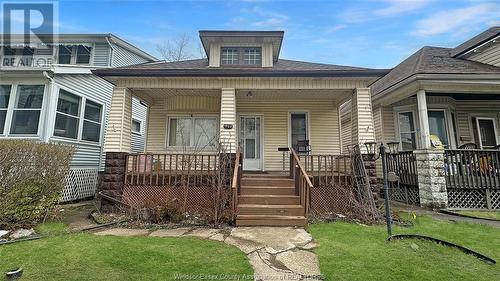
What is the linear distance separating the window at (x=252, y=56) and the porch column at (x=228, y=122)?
2.68 metres

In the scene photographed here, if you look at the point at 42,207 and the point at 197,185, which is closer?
the point at 42,207

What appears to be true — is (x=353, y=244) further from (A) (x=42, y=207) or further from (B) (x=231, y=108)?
(A) (x=42, y=207)

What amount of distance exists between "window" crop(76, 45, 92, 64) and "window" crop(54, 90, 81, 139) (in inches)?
110

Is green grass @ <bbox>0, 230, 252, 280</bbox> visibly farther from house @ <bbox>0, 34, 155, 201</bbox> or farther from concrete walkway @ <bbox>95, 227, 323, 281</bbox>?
house @ <bbox>0, 34, 155, 201</bbox>

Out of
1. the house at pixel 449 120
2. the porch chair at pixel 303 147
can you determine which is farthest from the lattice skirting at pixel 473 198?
the porch chair at pixel 303 147

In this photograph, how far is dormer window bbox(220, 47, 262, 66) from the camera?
30.3ft

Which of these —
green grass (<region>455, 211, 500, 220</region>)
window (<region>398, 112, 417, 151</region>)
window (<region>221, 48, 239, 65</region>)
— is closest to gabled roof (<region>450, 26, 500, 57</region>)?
window (<region>398, 112, 417, 151</region>)

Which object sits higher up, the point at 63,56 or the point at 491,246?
the point at 63,56

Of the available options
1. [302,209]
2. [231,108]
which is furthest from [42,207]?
[302,209]

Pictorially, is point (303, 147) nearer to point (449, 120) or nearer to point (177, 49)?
point (449, 120)

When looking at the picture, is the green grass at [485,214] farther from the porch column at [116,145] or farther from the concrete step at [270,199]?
the porch column at [116,145]

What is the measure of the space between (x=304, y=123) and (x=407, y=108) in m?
3.88

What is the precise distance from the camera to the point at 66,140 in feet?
29.2

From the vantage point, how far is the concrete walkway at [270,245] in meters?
3.23
